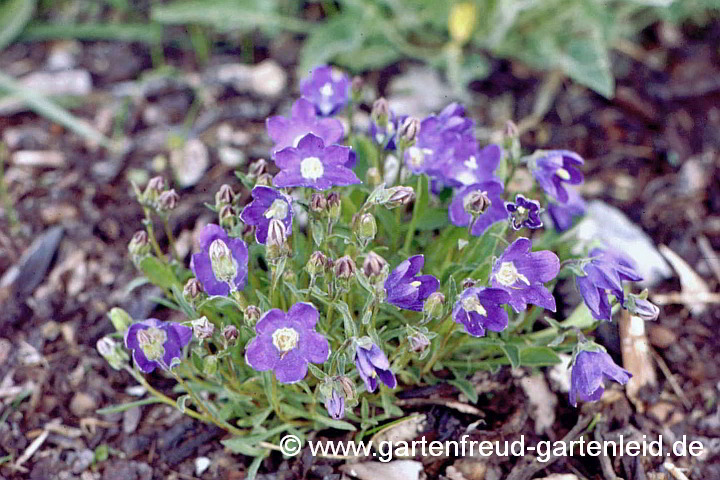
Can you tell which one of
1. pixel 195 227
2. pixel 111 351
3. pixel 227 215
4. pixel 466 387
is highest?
pixel 227 215

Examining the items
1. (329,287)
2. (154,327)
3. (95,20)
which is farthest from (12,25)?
(329,287)

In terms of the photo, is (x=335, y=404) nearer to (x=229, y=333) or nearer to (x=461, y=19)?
(x=229, y=333)

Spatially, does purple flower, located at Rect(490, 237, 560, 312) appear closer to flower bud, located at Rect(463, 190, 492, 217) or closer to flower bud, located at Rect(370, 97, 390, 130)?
flower bud, located at Rect(463, 190, 492, 217)

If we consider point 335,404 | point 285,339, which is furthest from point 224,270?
point 335,404

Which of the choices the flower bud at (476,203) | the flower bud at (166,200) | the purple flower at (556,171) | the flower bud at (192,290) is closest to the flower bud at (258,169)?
the flower bud at (166,200)

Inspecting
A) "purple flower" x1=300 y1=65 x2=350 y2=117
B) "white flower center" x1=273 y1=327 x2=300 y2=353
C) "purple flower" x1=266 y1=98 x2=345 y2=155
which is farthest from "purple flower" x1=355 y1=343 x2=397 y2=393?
"purple flower" x1=300 y1=65 x2=350 y2=117

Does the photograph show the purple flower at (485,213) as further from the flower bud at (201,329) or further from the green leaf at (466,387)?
the flower bud at (201,329)
